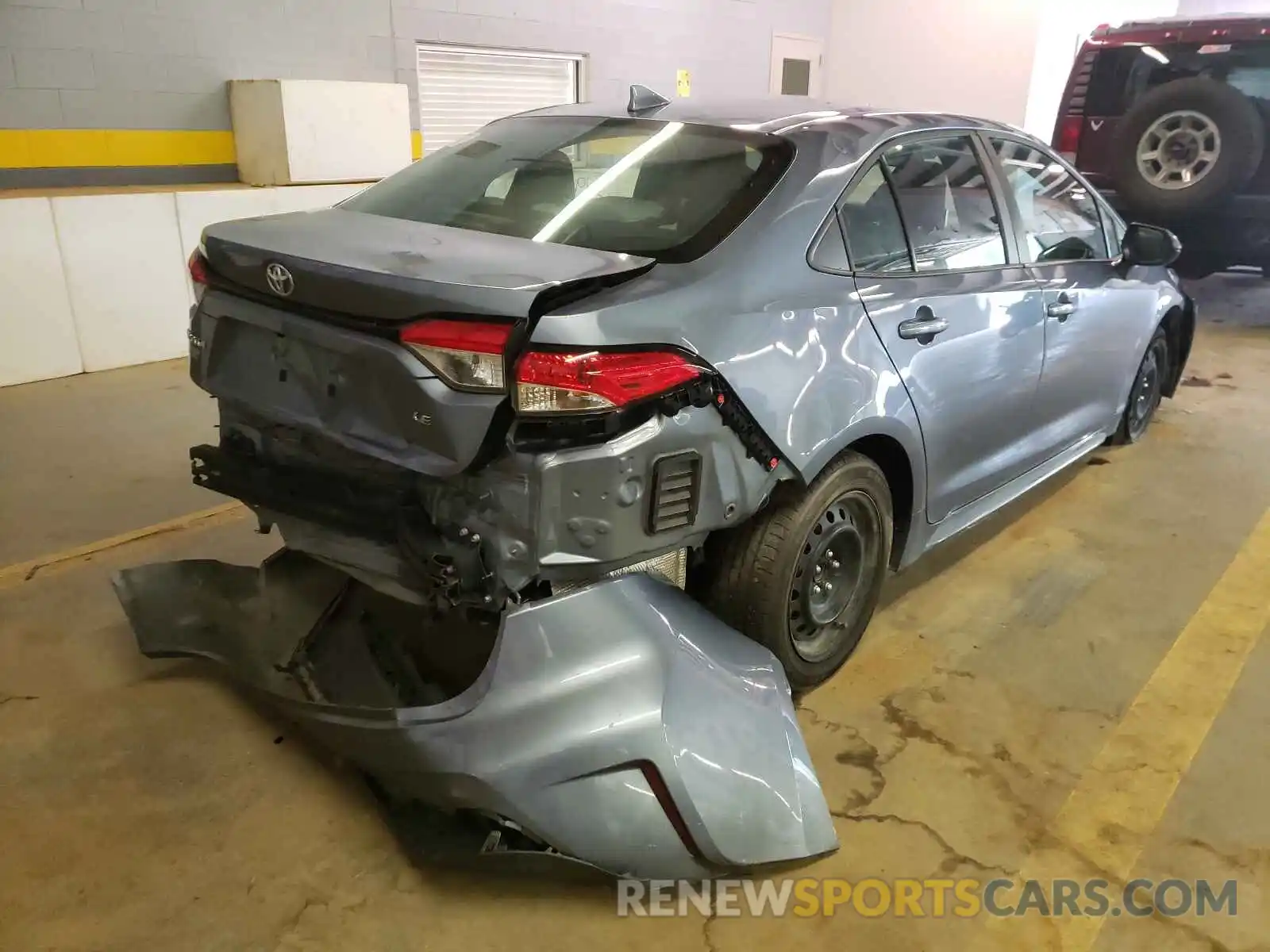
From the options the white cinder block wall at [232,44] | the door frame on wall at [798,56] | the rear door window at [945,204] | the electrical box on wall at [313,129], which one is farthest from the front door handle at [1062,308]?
the door frame on wall at [798,56]

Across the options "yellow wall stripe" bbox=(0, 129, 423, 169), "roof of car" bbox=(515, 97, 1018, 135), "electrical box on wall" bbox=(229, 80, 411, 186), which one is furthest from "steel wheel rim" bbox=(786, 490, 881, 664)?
"yellow wall stripe" bbox=(0, 129, 423, 169)

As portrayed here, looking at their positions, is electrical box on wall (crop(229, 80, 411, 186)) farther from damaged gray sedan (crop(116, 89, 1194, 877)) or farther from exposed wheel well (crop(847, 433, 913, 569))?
exposed wheel well (crop(847, 433, 913, 569))

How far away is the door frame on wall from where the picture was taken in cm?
1052

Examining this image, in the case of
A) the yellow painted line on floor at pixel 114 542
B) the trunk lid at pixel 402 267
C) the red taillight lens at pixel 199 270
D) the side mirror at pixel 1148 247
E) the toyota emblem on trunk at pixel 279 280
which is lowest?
the yellow painted line on floor at pixel 114 542

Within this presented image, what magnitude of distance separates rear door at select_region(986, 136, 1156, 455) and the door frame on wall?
753 centimetres

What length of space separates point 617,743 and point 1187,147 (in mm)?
6176

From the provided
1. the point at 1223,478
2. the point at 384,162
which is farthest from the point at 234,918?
the point at 384,162

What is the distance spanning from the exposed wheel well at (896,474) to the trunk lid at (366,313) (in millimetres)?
897

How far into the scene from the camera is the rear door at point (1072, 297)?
313 centimetres

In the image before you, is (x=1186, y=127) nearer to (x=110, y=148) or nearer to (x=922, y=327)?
(x=922, y=327)

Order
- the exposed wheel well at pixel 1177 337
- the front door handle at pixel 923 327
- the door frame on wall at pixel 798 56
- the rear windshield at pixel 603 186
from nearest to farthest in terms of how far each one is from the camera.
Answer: the rear windshield at pixel 603 186
the front door handle at pixel 923 327
the exposed wheel well at pixel 1177 337
the door frame on wall at pixel 798 56

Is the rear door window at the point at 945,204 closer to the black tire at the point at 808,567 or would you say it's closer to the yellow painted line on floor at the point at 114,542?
the black tire at the point at 808,567

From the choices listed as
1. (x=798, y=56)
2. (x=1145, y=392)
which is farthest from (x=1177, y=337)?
(x=798, y=56)

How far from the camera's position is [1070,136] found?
6949mm
